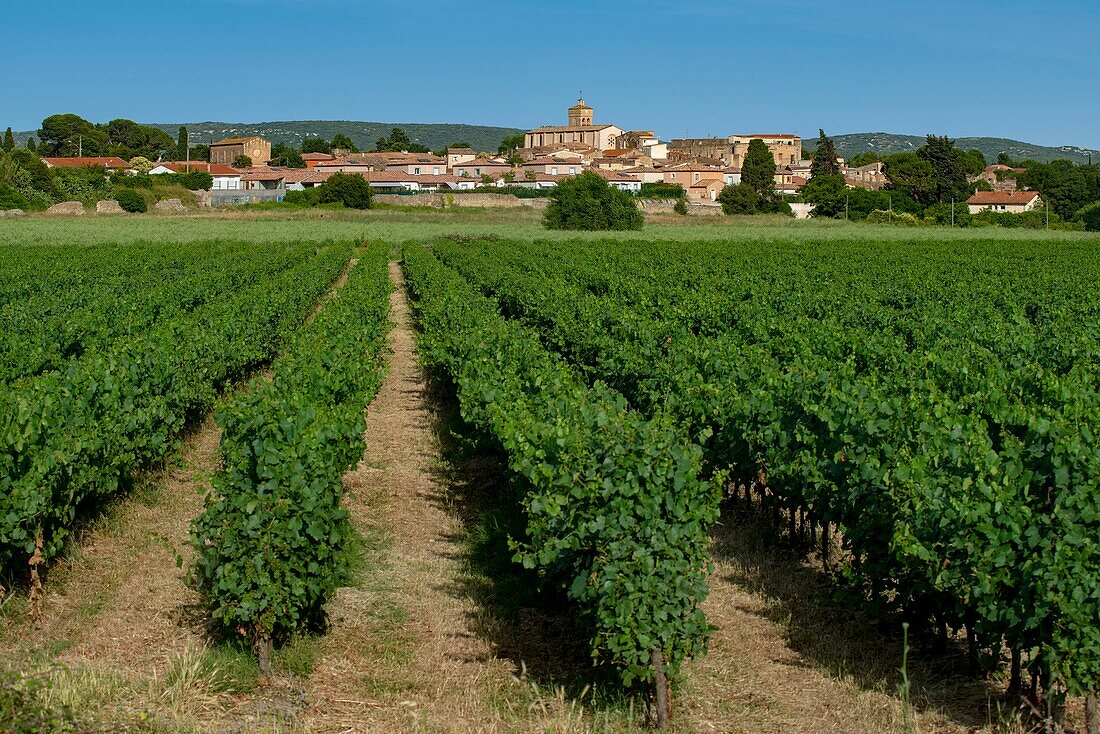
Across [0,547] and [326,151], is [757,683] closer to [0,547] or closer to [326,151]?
[0,547]

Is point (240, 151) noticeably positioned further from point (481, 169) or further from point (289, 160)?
point (481, 169)

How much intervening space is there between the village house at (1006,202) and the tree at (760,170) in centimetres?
3019

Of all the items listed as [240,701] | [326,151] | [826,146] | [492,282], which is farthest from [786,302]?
[326,151]

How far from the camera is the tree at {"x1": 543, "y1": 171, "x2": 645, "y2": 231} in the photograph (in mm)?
69812

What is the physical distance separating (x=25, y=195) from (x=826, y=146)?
279 feet

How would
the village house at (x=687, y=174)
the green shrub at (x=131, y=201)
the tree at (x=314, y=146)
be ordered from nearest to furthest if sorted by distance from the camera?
the green shrub at (x=131, y=201) → the village house at (x=687, y=174) → the tree at (x=314, y=146)

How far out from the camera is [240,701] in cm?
648

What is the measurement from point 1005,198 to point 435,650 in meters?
129

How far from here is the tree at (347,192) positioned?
84.9m

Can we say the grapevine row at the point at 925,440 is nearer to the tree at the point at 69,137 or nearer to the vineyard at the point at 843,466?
the vineyard at the point at 843,466

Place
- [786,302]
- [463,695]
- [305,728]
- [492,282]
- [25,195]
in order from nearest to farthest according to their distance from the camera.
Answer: [305,728], [463,695], [786,302], [492,282], [25,195]

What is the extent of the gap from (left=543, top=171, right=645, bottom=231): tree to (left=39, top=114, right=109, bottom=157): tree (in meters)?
111

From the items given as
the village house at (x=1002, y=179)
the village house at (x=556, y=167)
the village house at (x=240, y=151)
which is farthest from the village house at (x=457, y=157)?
the village house at (x=1002, y=179)

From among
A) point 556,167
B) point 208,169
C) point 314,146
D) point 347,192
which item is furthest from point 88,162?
point 314,146
